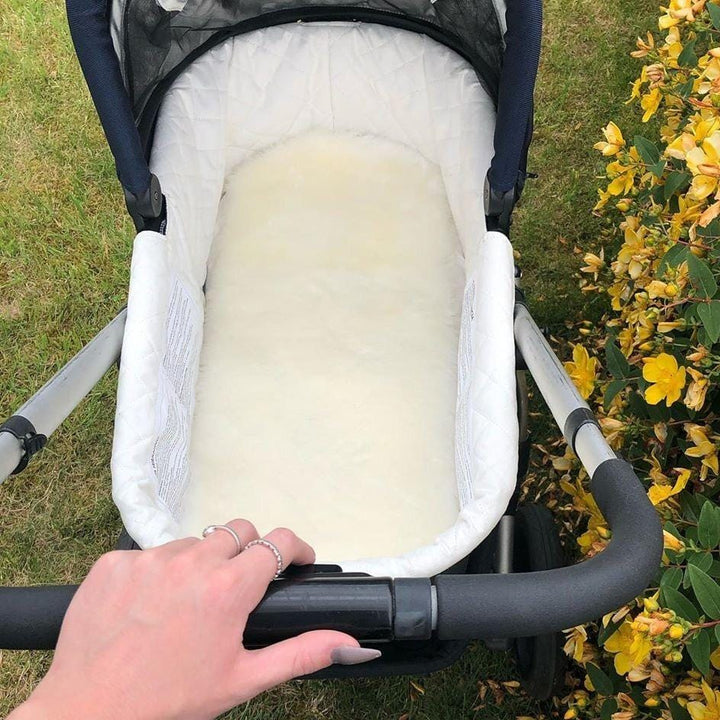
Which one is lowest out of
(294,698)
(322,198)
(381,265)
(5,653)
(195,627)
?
(294,698)

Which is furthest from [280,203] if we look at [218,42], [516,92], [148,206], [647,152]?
[647,152]

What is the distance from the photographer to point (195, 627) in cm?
62

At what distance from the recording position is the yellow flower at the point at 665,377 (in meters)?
1.02

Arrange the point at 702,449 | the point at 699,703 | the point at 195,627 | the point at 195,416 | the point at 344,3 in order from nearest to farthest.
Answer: the point at 195,627 < the point at 699,703 < the point at 702,449 < the point at 195,416 < the point at 344,3

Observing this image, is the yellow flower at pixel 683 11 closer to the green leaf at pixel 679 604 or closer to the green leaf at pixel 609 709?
the green leaf at pixel 679 604

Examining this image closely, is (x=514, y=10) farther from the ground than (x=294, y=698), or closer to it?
farther from the ground

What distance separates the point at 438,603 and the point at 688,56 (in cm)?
92

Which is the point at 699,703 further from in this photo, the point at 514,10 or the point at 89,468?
the point at 89,468

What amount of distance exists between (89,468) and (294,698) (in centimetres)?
69

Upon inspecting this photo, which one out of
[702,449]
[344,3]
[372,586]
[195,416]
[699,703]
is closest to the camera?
[372,586]

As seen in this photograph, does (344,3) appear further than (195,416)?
Yes

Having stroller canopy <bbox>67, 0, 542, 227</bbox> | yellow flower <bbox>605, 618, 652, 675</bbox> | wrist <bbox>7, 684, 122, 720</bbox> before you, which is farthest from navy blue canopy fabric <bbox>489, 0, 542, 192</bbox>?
wrist <bbox>7, 684, 122, 720</bbox>

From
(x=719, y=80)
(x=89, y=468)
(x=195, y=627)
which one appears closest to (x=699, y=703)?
(x=195, y=627)

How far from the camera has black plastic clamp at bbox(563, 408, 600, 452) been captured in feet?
3.25
